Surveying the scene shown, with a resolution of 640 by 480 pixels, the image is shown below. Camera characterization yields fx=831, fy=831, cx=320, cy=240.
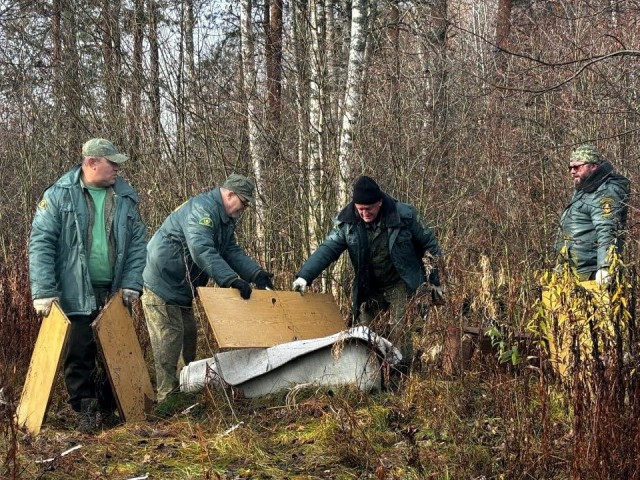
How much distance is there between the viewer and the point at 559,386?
419 centimetres

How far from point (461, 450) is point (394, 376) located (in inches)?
63.4

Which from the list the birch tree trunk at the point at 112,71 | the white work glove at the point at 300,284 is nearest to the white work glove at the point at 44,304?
the white work glove at the point at 300,284

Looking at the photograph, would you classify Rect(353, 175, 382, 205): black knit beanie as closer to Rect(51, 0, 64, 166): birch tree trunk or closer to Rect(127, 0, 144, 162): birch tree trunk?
Rect(127, 0, 144, 162): birch tree trunk

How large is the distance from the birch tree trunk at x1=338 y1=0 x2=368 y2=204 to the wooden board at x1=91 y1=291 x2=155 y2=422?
3316 mm

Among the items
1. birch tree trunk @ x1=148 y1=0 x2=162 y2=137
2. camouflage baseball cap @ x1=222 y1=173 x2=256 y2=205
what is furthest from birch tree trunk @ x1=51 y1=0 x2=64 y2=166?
camouflage baseball cap @ x1=222 y1=173 x2=256 y2=205

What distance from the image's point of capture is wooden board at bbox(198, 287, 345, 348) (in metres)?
5.75

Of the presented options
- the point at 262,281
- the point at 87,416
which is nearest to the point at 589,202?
the point at 262,281

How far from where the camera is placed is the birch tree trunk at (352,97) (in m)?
8.46

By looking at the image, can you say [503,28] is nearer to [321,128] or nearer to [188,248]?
[321,128]

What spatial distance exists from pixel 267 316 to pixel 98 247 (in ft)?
4.37

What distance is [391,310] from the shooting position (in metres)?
6.65

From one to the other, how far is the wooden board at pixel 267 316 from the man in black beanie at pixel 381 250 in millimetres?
191

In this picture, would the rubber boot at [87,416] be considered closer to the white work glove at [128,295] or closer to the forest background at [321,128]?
the white work glove at [128,295]

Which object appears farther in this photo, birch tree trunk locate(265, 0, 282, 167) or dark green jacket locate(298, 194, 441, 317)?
birch tree trunk locate(265, 0, 282, 167)
